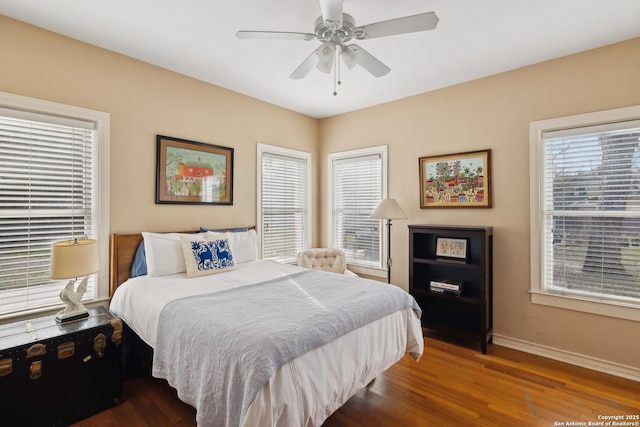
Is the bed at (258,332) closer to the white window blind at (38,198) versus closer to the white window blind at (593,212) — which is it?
the white window blind at (38,198)

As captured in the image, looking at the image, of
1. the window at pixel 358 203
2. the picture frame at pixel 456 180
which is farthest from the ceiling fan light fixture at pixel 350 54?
the window at pixel 358 203

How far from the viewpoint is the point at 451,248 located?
3.33m

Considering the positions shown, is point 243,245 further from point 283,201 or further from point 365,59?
point 365,59

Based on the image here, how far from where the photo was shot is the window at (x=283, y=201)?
4.07 metres

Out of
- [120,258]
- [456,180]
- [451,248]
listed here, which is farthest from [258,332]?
[456,180]

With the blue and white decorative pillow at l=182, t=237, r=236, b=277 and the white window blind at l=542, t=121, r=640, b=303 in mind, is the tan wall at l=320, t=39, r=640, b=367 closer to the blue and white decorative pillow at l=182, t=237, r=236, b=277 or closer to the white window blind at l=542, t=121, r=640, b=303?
the white window blind at l=542, t=121, r=640, b=303

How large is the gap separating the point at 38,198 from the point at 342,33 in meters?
2.57

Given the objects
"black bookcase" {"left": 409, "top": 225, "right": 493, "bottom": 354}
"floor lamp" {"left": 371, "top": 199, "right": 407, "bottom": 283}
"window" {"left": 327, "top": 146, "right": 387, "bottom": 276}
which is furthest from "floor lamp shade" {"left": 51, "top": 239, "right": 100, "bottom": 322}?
"window" {"left": 327, "top": 146, "right": 387, "bottom": 276}

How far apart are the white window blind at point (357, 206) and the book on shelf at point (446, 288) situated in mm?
909

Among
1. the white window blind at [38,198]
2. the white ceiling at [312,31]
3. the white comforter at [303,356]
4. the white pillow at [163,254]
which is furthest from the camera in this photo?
the white pillow at [163,254]

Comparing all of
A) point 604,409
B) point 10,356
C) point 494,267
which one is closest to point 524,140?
point 494,267

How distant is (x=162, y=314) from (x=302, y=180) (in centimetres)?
293

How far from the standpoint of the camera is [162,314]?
1988 mm

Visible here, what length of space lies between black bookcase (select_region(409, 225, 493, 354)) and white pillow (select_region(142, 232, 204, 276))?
236 centimetres
